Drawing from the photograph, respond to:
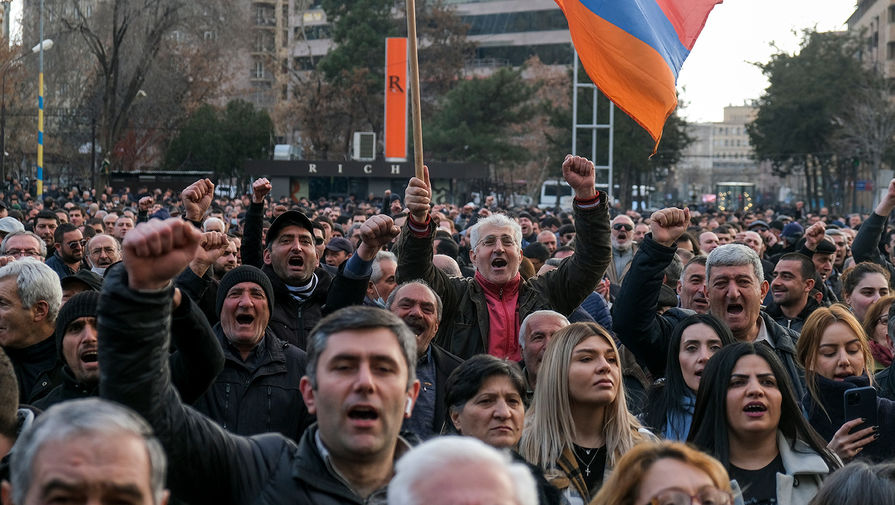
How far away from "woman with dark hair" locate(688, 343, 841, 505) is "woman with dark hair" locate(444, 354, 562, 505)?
734 millimetres

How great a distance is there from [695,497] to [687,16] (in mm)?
5548

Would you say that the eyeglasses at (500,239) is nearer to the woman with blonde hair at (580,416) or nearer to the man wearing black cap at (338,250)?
the woman with blonde hair at (580,416)

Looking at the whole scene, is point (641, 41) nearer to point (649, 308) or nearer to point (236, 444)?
point (649, 308)

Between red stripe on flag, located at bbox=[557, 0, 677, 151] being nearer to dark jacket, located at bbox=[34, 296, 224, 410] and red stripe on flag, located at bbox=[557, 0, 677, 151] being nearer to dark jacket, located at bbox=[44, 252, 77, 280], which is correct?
dark jacket, located at bbox=[44, 252, 77, 280]

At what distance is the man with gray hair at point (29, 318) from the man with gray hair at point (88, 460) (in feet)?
10.6

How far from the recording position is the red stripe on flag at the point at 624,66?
330 inches

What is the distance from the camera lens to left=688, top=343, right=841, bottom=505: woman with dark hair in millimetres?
4789

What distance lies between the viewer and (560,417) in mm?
5109

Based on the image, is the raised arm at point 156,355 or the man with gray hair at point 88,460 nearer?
the man with gray hair at point 88,460

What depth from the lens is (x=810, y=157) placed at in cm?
6003

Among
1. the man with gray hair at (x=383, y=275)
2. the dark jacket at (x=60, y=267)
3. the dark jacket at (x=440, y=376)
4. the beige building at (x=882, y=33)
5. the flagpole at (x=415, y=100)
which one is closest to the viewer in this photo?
the dark jacket at (x=440, y=376)

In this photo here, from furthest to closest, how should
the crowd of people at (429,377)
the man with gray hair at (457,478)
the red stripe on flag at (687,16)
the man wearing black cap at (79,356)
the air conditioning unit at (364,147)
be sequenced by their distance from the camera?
the air conditioning unit at (364,147)
the red stripe on flag at (687,16)
the man wearing black cap at (79,356)
the crowd of people at (429,377)
the man with gray hair at (457,478)

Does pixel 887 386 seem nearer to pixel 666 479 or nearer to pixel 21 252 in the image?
pixel 666 479

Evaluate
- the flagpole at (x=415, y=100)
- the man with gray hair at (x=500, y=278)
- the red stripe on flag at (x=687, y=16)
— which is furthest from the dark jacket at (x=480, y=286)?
the red stripe on flag at (x=687, y=16)
